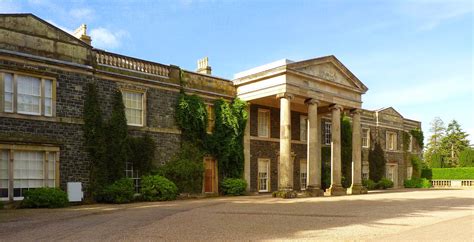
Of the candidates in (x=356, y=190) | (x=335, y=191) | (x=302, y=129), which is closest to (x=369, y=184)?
(x=356, y=190)

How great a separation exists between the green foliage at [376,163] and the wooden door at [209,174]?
17.7 metres

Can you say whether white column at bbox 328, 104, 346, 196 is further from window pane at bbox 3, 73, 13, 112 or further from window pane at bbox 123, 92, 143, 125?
window pane at bbox 3, 73, 13, 112

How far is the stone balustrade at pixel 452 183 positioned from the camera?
1630 inches

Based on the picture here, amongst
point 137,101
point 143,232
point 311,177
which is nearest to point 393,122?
Result: point 311,177

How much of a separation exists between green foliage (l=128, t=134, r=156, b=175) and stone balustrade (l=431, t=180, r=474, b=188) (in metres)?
32.8

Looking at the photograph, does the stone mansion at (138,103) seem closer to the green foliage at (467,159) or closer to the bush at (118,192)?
the bush at (118,192)

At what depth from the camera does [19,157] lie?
55.5 ft

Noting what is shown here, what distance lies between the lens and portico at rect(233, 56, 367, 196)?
900 inches

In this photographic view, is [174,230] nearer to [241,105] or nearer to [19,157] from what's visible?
[19,157]

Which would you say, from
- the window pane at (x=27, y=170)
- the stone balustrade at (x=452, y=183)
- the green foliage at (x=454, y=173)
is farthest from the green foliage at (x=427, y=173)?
the window pane at (x=27, y=170)

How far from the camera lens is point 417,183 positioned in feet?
131

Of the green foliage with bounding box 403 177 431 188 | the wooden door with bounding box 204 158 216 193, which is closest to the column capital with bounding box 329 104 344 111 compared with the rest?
the wooden door with bounding box 204 158 216 193

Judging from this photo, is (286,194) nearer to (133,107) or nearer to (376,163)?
(133,107)

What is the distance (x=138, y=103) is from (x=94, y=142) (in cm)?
323
